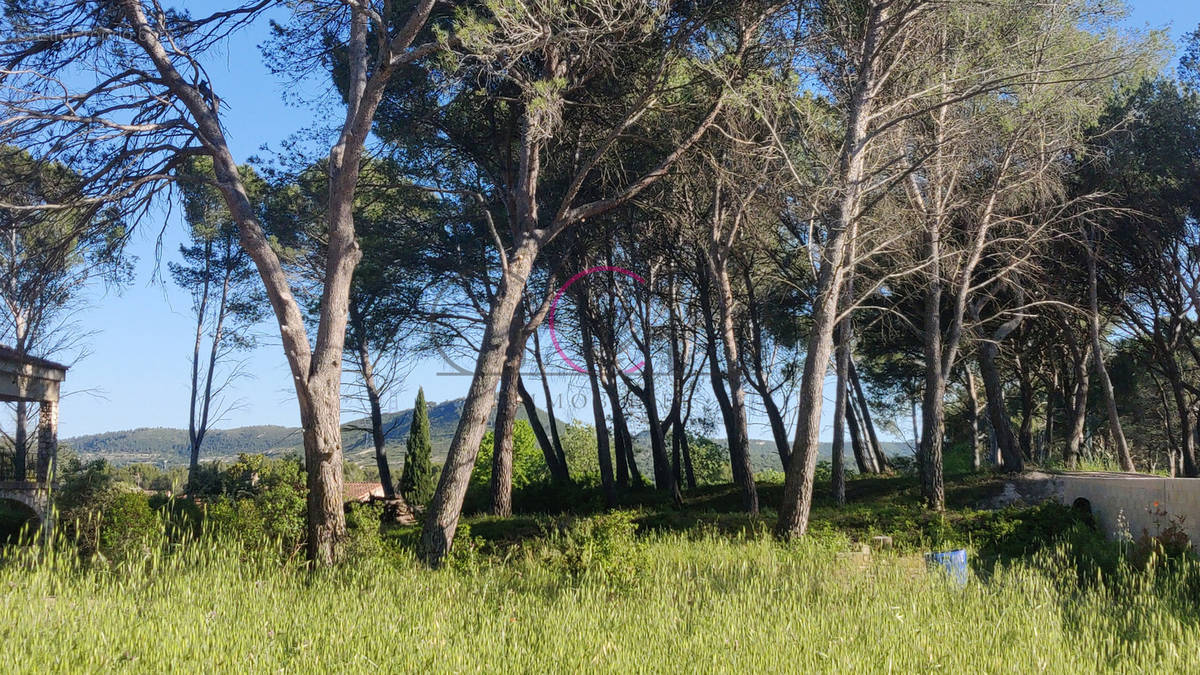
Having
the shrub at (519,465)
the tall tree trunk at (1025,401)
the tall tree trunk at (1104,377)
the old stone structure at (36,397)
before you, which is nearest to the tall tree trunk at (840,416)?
the tall tree trunk at (1104,377)

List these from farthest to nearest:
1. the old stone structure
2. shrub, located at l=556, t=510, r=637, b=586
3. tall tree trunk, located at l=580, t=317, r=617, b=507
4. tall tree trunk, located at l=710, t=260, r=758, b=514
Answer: tall tree trunk, located at l=580, t=317, r=617, b=507, the old stone structure, tall tree trunk, located at l=710, t=260, r=758, b=514, shrub, located at l=556, t=510, r=637, b=586

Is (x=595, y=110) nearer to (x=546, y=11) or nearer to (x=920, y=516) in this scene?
(x=546, y=11)

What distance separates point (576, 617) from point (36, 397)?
1632 centimetres

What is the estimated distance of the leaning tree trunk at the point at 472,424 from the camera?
972cm

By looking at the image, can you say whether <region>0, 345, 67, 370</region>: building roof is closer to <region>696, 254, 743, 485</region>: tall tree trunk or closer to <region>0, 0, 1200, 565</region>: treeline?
<region>0, 0, 1200, 565</region>: treeline

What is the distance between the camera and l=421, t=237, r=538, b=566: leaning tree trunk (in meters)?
9.72

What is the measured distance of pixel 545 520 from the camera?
571 inches

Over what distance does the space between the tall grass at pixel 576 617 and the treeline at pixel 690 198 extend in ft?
6.92

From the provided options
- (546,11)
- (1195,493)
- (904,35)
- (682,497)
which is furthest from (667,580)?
(682,497)

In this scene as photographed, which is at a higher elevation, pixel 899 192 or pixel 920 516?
pixel 899 192

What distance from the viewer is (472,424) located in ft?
33.0

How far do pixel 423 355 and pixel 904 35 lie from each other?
465 inches

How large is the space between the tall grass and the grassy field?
2 centimetres

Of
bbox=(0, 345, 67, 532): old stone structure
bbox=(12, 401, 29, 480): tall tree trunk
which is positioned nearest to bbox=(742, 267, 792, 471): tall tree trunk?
bbox=(0, 345, 67, 532): old stone structure
